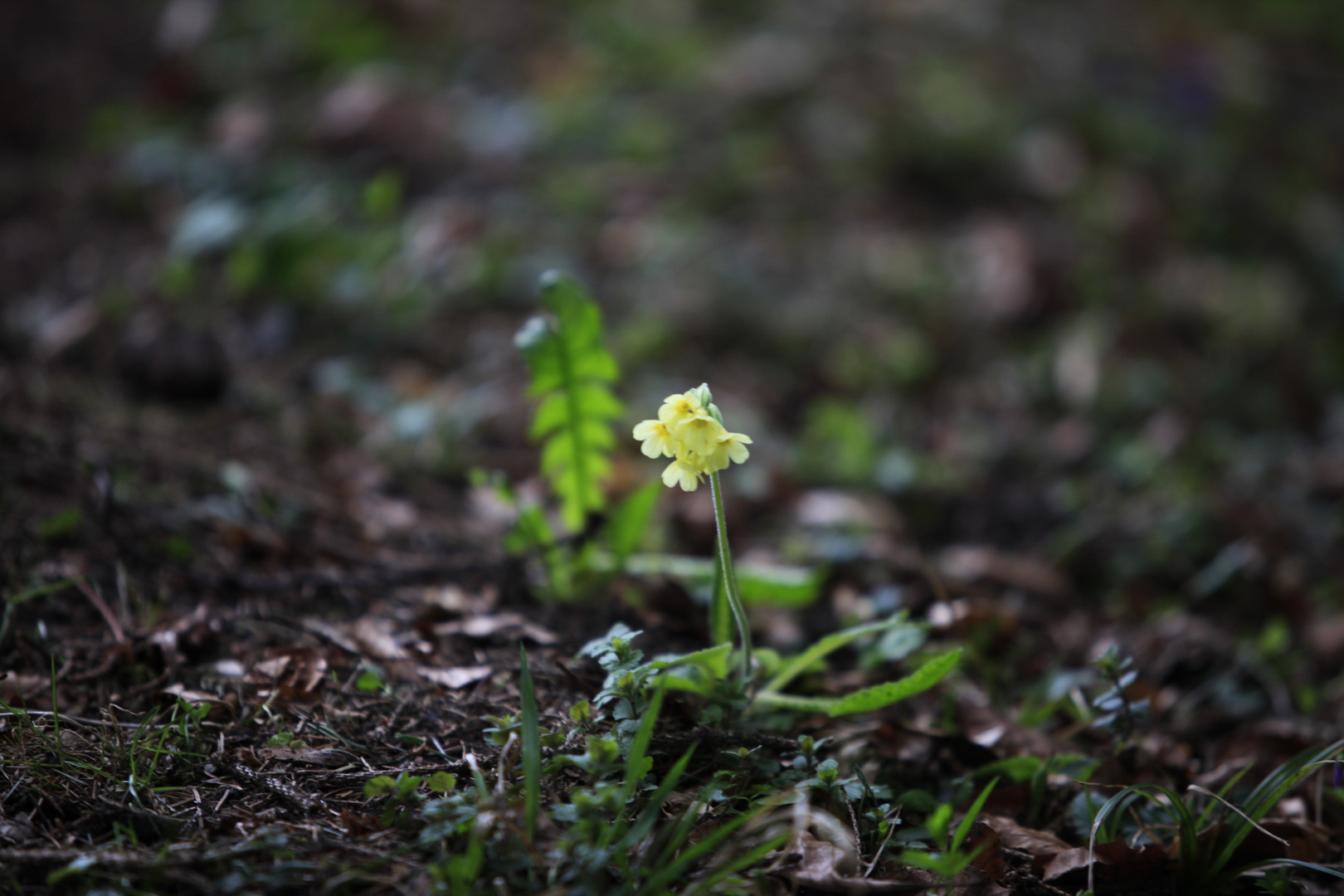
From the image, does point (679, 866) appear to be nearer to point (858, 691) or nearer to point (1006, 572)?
point (858, 691)

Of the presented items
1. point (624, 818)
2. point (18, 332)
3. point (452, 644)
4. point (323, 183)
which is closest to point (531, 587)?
point (452, 644)

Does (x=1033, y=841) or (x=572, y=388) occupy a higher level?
(x=572, y=388)

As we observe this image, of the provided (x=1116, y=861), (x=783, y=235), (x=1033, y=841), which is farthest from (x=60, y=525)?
(x=783, y=235)

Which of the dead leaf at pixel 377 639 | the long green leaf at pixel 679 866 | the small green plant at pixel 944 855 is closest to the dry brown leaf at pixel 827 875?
the small green plant at pixel 944 855

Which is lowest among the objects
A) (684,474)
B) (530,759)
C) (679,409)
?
(530,759)

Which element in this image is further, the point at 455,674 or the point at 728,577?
the point at 455,674

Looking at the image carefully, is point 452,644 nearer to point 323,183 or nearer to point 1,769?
point 1,769
